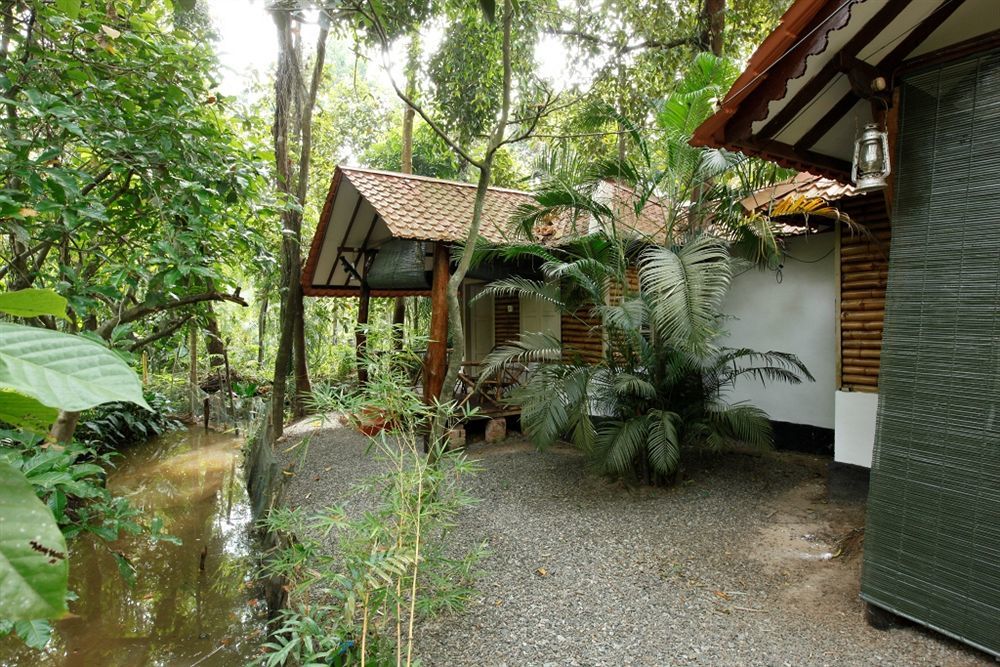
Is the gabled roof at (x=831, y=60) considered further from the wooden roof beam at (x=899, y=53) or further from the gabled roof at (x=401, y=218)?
the gabled roof at (x=401, y=218)

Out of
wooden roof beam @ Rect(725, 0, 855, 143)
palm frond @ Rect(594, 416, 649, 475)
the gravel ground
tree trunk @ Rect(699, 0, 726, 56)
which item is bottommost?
the gravel ground

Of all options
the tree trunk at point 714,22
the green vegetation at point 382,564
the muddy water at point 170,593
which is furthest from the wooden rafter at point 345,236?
the green vegetation at point 382,564

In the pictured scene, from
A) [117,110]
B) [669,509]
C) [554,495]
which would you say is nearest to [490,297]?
[554,495]

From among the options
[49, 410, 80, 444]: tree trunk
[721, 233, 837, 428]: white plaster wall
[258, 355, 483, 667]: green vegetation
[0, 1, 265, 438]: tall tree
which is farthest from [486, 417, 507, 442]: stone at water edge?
[49, 410, 80, 444]: tree trunk

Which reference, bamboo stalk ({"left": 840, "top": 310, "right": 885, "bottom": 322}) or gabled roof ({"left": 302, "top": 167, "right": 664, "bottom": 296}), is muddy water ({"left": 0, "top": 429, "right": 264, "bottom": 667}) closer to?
gabled roof ({"left": 302, "top": 167, "right": 664, "bottom": 296})

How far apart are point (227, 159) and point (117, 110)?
0.71 meters

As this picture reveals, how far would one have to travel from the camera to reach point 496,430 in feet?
26.1

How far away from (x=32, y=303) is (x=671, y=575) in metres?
4.22

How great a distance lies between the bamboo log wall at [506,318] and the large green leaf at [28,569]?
31.8 ft

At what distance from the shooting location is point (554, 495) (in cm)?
561

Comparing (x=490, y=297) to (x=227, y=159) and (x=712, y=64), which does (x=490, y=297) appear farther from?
(x=227, y=159)

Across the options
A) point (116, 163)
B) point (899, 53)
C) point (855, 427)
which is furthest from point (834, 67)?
point (116, 163)

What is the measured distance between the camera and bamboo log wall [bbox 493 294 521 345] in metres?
10.2

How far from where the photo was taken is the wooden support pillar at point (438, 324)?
6652 millimetres
